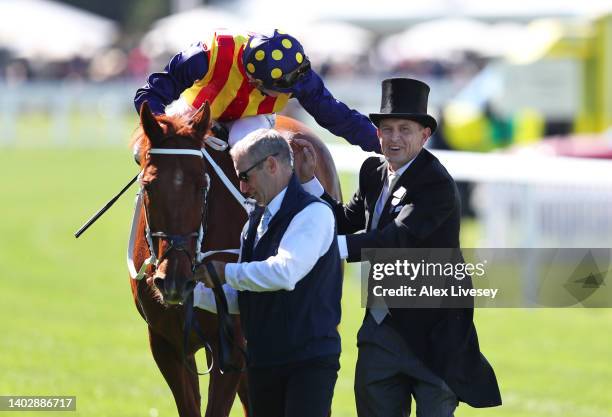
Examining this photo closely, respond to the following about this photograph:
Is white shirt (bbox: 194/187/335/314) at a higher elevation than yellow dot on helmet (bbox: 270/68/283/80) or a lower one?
lower

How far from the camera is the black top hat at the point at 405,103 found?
5059mm

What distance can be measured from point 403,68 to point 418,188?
31.4 meters

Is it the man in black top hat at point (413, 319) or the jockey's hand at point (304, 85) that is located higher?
the jockey's hand at point (304, 85)

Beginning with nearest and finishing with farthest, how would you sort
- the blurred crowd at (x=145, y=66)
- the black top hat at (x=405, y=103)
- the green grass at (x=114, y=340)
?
the black top hat at (x=405, y=103)
the green grass at (x=114, y=340)
the blurred crowd at (x=145, y=66)

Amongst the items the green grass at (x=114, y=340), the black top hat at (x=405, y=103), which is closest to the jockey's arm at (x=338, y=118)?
the black top hat at (x=405, y=103)

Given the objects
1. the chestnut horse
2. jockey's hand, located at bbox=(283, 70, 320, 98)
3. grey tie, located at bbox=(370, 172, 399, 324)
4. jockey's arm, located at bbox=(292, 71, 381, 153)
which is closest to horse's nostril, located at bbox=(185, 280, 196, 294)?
the chestnut horse

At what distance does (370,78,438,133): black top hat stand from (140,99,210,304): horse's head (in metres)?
0.77

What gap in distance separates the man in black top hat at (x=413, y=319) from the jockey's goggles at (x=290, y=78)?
0.69 meters

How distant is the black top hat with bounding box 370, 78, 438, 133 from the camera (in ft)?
16.6

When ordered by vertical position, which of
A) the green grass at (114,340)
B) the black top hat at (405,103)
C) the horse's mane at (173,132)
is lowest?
the green grass at (114,340)

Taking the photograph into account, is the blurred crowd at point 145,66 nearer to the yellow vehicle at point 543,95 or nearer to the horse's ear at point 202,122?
the yellow vehicle at point 543,95

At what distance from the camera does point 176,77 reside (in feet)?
19.2

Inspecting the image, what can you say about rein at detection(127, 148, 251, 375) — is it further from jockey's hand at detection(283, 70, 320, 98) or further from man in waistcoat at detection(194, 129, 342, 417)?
jockey's hand at detection(283, 70, 320, 98)

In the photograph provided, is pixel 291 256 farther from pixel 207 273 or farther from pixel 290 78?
pixel 290 78
